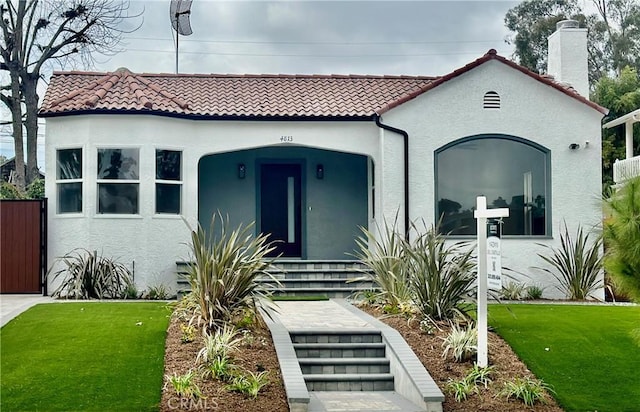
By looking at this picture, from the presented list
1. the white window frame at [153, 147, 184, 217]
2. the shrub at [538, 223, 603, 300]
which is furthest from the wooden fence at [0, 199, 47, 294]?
the shrub at [538, 223, 603, 300]

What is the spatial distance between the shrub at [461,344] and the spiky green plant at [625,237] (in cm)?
285

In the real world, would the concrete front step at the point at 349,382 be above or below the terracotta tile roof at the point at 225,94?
below

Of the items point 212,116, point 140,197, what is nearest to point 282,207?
point 212,116

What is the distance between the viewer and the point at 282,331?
11.3 m

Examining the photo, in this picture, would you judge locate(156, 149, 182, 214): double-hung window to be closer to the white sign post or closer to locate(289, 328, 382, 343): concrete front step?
locate(289, 328, 382, 343): concrete front step

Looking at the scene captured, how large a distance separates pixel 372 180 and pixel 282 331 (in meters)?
7.78

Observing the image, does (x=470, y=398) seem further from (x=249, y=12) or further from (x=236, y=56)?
(x=236, y=56)

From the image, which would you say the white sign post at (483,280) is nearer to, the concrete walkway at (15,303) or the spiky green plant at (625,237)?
the spiky green plant at (625,237)

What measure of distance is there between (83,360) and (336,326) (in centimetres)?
369

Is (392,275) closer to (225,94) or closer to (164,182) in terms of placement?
(164,182)

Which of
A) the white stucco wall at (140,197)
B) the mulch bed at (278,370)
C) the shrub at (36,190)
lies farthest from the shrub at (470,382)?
the shrub at (36,190)

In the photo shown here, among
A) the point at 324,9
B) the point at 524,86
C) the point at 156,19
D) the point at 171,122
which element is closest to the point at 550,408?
the point at 524,86

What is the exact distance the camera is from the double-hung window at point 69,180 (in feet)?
54.5

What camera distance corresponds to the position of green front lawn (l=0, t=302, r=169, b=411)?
8.81 m
